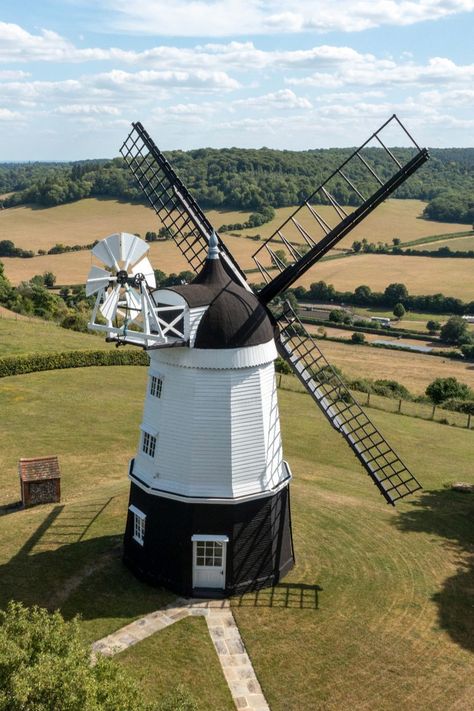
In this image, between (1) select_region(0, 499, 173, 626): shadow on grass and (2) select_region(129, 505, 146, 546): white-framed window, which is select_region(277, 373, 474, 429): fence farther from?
(2) select_region(129, 505, 146, 546): white-framed window

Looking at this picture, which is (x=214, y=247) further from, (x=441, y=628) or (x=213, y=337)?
(x=441, y=628)

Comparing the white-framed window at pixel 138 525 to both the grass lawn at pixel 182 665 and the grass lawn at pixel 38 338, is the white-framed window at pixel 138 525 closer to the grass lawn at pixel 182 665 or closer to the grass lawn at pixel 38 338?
the grass lawn at pixel 182 665

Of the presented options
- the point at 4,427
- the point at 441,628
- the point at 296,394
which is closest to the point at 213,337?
the point at 441,628

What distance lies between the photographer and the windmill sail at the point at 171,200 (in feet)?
76.6

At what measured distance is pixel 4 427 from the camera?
122 feet

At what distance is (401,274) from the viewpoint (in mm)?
107312

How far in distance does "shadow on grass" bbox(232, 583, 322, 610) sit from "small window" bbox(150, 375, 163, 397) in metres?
7.07

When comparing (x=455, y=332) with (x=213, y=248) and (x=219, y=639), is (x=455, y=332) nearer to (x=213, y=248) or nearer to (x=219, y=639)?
(x=213, y=248)

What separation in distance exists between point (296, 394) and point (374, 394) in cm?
713

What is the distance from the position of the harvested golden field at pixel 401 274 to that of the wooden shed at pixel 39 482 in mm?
77443

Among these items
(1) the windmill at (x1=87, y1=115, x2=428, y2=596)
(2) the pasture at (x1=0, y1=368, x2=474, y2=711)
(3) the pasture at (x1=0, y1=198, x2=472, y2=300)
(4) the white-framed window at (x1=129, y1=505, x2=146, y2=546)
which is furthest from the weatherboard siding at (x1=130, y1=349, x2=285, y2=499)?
(3) the pasture at (x1=0, y1=198, x2=472, y2=300)

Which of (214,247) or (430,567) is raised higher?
(214,247)

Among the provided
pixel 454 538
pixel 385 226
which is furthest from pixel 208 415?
pixel 385 226

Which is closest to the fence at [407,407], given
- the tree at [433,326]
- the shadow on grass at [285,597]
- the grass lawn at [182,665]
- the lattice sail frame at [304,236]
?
the lattice sail frame at [304,236]
